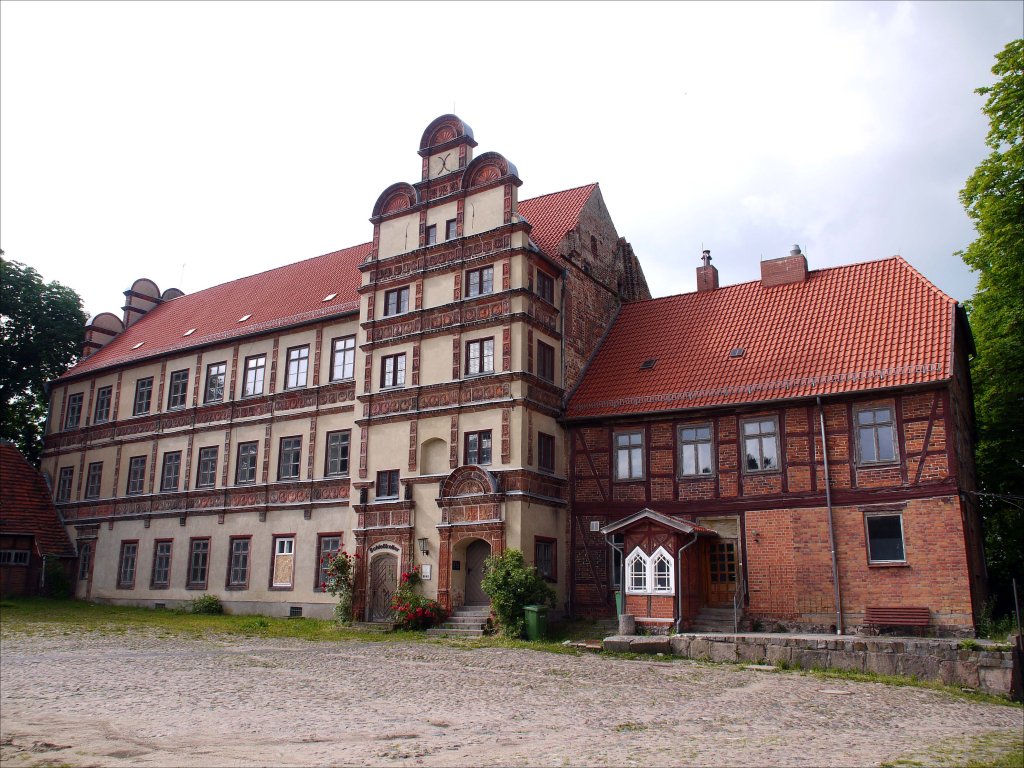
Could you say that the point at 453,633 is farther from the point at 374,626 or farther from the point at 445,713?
the point at 445,713

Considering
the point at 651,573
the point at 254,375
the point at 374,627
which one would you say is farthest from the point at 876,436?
the point at 254,375

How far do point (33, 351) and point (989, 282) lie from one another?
37.7 meters

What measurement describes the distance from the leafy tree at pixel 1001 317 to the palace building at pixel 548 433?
1368mm

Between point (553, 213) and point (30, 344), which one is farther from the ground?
point (553, 213)

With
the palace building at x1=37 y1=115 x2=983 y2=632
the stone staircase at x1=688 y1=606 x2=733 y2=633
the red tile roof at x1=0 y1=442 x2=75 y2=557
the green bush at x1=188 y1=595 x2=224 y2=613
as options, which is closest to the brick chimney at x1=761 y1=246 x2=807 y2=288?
the palace building at x1=37 y1=115 x2=983 y2=632

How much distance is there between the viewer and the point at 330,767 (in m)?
8.10

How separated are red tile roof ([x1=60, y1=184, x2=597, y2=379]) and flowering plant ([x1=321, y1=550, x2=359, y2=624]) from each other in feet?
27.0

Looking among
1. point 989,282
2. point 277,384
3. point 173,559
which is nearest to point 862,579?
point 989,282

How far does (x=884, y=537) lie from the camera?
65.7ft

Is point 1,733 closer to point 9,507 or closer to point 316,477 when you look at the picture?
point 316,477

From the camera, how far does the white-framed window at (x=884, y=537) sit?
65.0ft

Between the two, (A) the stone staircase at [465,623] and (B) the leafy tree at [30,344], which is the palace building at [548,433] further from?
(B) the leafy tree at [30,344]

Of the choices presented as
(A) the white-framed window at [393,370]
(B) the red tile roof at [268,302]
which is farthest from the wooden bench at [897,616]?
(A) the white-framed window at [393,370]

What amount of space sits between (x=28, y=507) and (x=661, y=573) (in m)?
26.5
